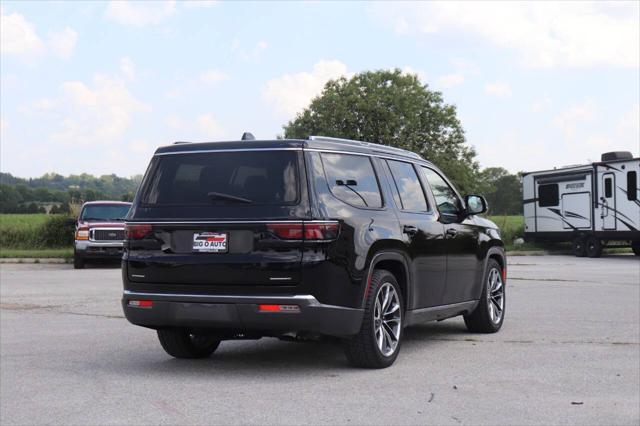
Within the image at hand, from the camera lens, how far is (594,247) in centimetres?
2836

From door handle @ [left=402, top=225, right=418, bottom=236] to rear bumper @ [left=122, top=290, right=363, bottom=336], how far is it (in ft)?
3.75

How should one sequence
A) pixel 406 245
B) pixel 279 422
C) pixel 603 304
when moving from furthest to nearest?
1. pixel 603 304
2. pixel 406 245
3. pixel 279 422

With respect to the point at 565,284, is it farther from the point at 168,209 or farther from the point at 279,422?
the point at 279,422

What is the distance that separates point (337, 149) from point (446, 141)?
60.4m

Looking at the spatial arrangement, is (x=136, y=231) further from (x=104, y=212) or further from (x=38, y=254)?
(x=38, y=254)

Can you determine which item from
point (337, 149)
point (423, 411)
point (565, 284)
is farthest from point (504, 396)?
point (565, 284)

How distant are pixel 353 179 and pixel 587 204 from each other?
2267 cm

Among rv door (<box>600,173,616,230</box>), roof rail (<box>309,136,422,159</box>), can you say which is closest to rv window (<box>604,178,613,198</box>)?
rv door (<box>600,173,616,230</box>)

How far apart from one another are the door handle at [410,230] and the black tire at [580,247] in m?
22.2

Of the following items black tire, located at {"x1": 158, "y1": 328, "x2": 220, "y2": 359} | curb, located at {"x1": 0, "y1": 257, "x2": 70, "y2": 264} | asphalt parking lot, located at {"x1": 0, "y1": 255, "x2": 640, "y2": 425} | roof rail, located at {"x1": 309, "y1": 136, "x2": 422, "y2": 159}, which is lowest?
asphalt parking lot, located at {"x1": 0, "y1": 255, "x2": 640, "y2": 425}

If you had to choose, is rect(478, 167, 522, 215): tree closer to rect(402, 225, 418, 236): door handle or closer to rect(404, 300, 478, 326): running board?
rect(404, 300, 478, 326): running board

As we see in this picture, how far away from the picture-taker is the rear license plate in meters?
6.94

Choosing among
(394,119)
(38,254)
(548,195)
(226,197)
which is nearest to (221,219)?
(226,197)

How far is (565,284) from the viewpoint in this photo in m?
16.5
